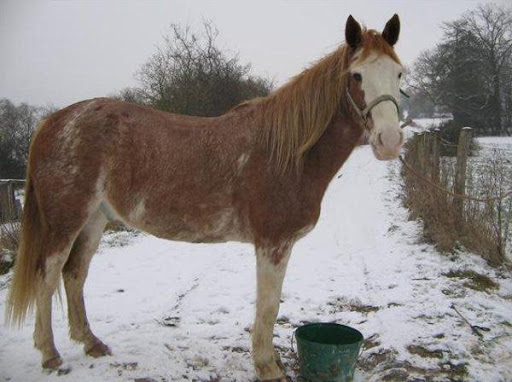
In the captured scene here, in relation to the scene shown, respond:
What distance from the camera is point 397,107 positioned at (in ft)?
7.61

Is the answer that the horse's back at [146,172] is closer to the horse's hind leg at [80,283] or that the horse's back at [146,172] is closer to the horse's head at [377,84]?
the horse's hind leg at [80,283]

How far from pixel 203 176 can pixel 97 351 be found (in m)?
1.73

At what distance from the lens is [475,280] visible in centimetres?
470

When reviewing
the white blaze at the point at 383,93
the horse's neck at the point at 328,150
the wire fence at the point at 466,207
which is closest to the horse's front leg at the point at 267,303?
the horse's neck at the point at 328,150

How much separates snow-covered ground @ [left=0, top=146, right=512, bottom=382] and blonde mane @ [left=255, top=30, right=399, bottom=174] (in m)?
1.76

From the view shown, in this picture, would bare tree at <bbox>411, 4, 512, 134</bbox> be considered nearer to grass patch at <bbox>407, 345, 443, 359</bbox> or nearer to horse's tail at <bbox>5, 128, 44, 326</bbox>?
grass patch at <bbox>407, 345, 443, 359</bbox>

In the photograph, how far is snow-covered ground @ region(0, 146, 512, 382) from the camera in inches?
117

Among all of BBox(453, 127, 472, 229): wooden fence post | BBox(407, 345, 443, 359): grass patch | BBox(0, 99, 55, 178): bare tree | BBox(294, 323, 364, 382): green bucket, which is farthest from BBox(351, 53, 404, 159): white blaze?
BBox(0, 99, 55, 178): bare tree

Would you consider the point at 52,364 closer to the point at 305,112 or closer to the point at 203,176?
the point at 203,176

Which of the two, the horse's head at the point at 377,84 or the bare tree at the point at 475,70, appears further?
the bare tree at the point at 475,70

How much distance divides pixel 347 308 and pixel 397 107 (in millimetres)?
2534

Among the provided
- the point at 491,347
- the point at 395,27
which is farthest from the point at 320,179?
the point at 491,347

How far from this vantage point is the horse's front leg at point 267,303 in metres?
2.69

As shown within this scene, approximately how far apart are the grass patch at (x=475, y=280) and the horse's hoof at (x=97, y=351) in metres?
4.05
